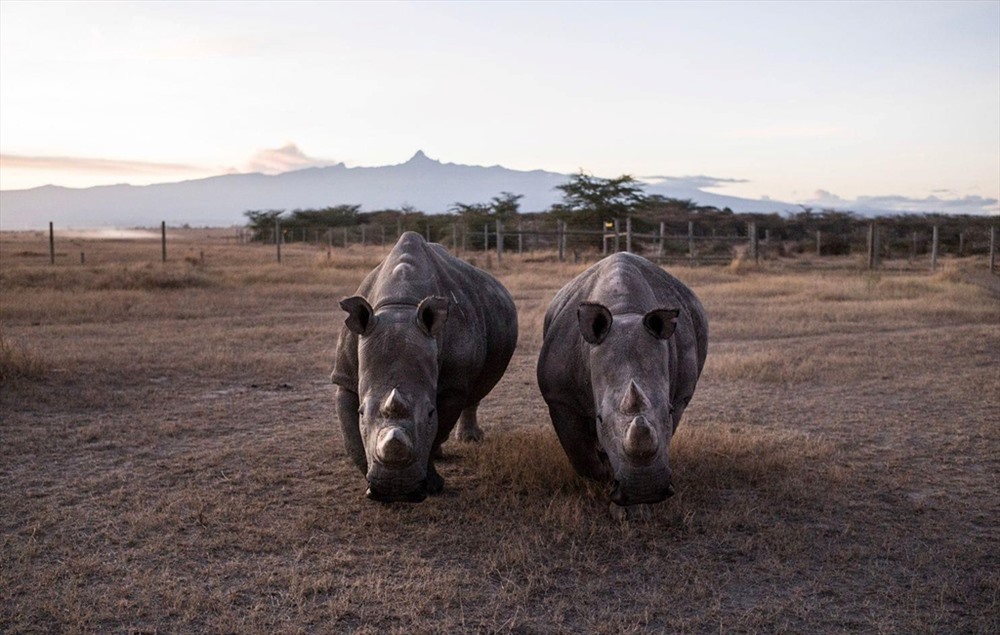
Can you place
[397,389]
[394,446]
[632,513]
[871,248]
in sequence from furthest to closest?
[871,248] → [632,513] → [397,389] → [394,446]

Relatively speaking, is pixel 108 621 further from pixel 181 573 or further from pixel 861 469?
pixel 861 469

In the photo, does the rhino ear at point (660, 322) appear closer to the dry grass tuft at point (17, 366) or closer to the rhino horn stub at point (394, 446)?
the rhino horn stub at point (394, 446)

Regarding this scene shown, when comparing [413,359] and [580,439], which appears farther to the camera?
[580,439]

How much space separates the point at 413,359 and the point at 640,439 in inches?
54.9

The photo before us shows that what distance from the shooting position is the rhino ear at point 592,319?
17.1 ft

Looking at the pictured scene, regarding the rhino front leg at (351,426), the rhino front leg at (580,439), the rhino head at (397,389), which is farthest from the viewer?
the rhino front leg at (580,439)

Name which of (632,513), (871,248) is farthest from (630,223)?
(632,513)

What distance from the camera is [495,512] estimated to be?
5.81 meters

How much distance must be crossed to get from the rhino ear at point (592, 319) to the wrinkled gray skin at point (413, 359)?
806mm

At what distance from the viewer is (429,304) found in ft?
17.3

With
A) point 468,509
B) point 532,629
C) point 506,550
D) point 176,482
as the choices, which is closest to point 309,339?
point 176,482

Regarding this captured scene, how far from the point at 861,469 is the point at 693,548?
2.37 meters

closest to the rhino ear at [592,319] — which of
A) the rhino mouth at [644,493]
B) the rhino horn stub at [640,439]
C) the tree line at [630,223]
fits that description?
the rhino horn stub at [640,439]

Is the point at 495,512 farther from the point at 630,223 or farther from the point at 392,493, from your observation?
the point at 630,223
